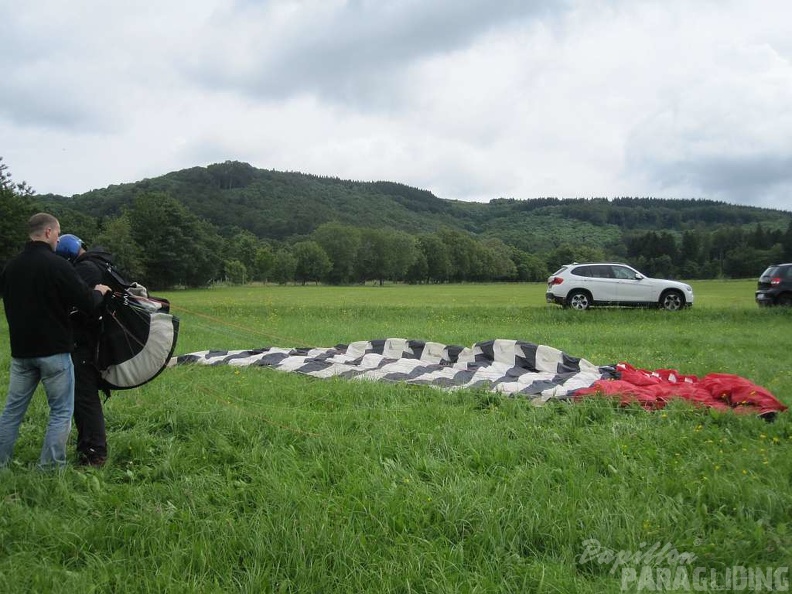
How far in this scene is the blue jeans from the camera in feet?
12.3

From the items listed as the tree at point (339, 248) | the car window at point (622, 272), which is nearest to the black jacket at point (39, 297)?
the car window at point (622, 272)

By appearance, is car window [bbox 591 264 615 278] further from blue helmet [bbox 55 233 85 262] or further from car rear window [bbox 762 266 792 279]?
blue helmet [bbox 55 233 85 262]

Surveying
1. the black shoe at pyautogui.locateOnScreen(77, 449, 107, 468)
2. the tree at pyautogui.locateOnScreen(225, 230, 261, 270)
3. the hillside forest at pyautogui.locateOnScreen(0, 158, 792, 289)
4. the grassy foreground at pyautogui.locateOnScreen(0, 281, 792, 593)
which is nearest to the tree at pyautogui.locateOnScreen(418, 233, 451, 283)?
the hillside forest at pyautogui.locateOnScreen(0, 158, 792, 289)

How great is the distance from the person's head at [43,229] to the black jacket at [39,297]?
0.09m

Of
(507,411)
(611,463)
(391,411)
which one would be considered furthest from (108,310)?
(611,463)

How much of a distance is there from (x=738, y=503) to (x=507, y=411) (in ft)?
7.37

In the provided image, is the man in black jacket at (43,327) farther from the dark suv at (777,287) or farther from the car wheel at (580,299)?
the dark suv at (777,287)

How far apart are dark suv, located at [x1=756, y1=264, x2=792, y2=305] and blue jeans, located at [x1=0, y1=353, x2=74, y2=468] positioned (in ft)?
65.9

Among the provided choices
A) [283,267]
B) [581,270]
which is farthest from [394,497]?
[283,267]

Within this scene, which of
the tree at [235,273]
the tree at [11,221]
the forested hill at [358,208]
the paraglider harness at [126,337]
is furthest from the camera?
the forested hill at [358,208]

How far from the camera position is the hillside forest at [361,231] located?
49719 millimetres

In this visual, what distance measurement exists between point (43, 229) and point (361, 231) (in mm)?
89106

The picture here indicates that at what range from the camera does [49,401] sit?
149 inches

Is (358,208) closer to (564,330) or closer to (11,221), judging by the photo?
(11,221)
